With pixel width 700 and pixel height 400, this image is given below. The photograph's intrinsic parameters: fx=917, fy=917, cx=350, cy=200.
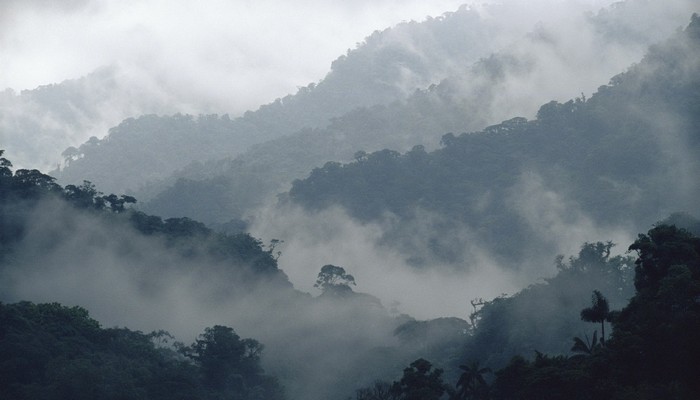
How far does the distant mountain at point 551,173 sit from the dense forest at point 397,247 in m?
0.31

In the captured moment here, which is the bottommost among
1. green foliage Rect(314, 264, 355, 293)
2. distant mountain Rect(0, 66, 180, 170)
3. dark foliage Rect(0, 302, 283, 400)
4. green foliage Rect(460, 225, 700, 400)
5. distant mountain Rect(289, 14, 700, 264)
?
green foliage Rect(460, 225, 700, 400)

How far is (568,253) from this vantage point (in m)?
107

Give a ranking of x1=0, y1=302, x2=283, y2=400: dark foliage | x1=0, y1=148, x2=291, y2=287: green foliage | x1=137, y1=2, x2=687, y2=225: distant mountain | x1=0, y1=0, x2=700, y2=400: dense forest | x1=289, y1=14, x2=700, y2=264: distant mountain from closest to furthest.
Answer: x1=0, y1=0, x2=700, y2=400: dense forest → x1=0, y1=302, x2=283, y2=400: dark foliage → x1=0, y1=148, x2=291, y2=287: green foliage → x1=289, y1=14, x2=700, y2=264: distant mountain → x1=137, y1=2, x2=687, y2=225: distant mountain

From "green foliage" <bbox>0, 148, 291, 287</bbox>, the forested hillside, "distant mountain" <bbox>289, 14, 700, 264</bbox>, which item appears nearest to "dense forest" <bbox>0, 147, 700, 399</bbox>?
"green foliage" <bbox>0, 148, 291, 287</bbox>

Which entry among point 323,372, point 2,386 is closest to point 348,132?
point 323,372

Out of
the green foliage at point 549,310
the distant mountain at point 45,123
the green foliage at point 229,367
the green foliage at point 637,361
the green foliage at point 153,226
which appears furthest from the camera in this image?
the distant mountain at point 45,123

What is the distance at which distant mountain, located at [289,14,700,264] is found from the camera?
11081 centimetres

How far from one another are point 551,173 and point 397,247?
2368cm

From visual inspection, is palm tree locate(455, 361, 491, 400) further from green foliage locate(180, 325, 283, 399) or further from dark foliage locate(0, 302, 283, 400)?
green foliage locate(180, 325, 283, 399)

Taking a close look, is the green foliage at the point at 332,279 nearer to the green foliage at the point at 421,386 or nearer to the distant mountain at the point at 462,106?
the distant mountain at the point at 462,106

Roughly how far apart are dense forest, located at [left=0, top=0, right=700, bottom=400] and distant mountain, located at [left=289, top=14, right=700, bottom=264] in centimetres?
31

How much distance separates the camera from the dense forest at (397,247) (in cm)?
5659

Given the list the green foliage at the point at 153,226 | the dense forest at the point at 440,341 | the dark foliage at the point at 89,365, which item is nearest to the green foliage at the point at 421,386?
the dense forest at the point at 440,341

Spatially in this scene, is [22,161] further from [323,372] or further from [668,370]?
[668,370]
